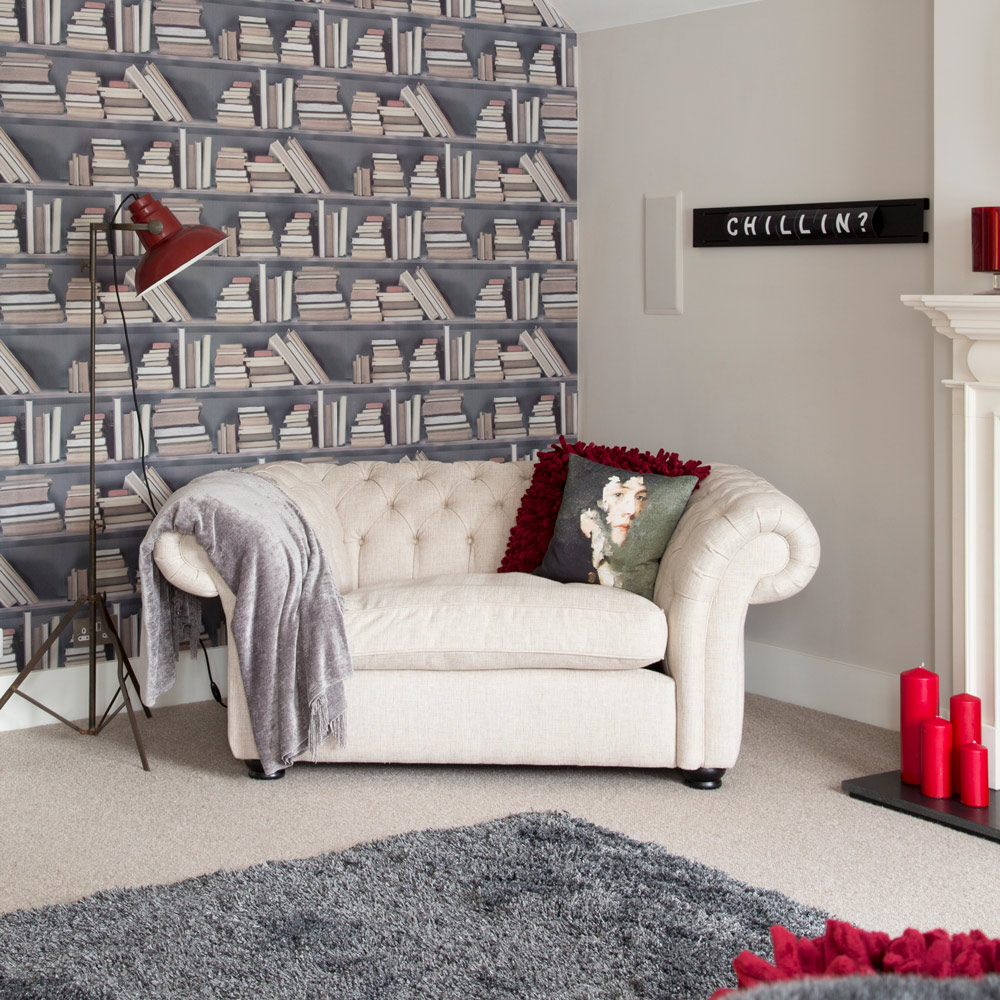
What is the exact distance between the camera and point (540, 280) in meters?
5.04

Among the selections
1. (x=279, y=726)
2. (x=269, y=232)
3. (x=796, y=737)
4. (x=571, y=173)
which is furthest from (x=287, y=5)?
(x=796, y=737)

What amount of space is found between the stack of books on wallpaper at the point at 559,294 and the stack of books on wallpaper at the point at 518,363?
0.60ft

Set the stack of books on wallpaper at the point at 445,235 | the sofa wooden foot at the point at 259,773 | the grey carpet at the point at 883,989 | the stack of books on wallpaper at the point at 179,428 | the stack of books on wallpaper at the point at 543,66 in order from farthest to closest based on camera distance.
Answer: the stack of books on wallpaper at the point at 543,66 → the stack of books on wallpaper at the point at 445,235 → the stack of books on wallpaper at the point at 179,428 → the sofa wooden foot at the point at 259,773 → the grey carpet at the point at 883,989

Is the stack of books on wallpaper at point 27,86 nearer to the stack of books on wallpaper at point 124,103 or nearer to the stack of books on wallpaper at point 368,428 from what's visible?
the stack of books on wallpaper at point 124,103

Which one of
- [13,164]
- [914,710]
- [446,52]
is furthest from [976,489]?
A: [13,164]

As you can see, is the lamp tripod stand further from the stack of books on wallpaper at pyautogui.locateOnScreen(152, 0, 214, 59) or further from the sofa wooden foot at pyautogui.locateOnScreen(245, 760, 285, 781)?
the stack of books on wallpaper at pyautogui.locateOnScreen(152, 0, 214, 59)

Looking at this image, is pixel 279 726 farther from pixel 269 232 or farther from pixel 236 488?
pixel 269 232

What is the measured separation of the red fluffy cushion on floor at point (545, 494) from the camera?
12.9ft

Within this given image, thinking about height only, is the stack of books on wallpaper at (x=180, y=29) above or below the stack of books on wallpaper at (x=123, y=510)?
above

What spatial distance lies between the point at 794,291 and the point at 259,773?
228 cm

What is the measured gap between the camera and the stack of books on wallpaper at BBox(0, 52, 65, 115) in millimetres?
4006

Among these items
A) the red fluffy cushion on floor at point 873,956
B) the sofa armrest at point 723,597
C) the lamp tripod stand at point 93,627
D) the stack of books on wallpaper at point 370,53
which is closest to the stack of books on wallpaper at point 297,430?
the lamp tripod stand at point 93,627

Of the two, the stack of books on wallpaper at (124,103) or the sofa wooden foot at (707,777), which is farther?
the stack of books on wallpaper at (124,103)

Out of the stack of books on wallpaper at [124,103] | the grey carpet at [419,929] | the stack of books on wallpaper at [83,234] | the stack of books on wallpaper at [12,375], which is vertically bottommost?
the grey carpet at [419,929]
